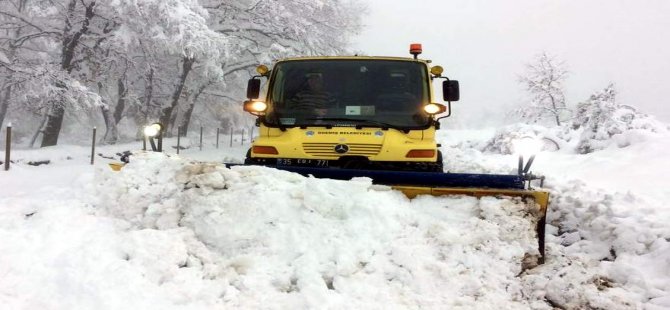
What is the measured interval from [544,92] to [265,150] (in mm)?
38775

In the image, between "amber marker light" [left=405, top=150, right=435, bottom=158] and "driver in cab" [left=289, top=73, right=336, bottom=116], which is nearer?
"amber marker light" [left=405, top=150, right=435, bottom=158]

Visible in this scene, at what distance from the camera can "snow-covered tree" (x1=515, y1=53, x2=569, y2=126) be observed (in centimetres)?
3988

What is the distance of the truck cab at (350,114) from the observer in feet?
18.7

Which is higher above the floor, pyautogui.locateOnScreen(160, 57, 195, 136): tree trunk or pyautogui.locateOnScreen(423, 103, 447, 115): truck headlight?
pyautogui.locateOnScreen(160, 57, 195, 136): tree trunk

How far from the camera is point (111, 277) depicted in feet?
10.5

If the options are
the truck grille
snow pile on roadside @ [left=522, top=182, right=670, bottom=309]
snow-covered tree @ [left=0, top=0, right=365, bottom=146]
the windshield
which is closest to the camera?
snow pile on roadside @ [left=522, top=182, right=670, bottom=309]

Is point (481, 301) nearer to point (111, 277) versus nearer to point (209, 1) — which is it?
point (111, 277)

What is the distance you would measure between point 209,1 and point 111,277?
60.0 ft

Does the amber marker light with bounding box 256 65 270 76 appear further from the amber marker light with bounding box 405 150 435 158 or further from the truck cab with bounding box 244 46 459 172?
the amber marker light with bounding box 405 150 435 158

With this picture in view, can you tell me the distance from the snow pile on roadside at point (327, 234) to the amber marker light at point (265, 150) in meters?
1.38

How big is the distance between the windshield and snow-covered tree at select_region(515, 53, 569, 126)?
36.5m

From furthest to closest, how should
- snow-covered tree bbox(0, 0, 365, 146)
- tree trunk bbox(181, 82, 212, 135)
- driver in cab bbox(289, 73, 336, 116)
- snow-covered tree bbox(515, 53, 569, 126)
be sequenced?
snow-covered tree bbox(515, 53, 569, 126) < tree trunk bbox(181, 82, 212, 135) < snow-covered tree bbox(0, 0, 365, 146) < driver in cab bbox(289, 73, 336, 116)

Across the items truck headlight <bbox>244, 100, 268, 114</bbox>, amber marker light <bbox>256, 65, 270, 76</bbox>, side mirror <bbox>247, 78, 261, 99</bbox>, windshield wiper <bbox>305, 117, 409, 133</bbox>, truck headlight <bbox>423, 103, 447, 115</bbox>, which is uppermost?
amber marker light <bbox>256, 65, 270, 76</bbox>

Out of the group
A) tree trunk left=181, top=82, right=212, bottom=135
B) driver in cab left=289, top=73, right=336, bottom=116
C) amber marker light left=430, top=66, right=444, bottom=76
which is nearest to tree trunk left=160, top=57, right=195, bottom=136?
tree trunk left=181, top=82, right=212, bottom=135
